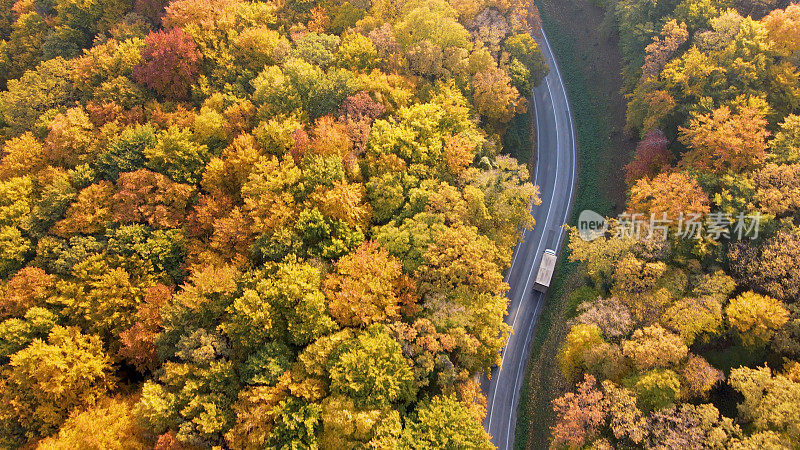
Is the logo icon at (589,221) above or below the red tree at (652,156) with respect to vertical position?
below

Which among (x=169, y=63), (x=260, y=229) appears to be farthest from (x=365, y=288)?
(x=169, y=63)

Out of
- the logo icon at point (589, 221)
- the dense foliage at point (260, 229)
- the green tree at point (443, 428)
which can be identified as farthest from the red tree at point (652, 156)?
the green tree at point (443, 428)

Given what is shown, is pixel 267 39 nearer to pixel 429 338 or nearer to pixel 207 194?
pixel 207 194

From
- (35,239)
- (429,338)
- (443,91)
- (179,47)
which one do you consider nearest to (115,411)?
(35,239)

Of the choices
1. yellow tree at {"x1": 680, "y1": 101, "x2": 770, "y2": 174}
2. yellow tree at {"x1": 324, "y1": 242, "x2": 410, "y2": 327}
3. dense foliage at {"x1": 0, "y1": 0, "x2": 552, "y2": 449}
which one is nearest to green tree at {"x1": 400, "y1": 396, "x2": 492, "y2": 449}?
dense foliage at {"x1": 0, "y1": 0, "x2": 552, "y2": 449}

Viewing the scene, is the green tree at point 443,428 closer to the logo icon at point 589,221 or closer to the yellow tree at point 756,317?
the yellow tree at point 756,317

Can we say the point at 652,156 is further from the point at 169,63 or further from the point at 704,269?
the point at 169,63
